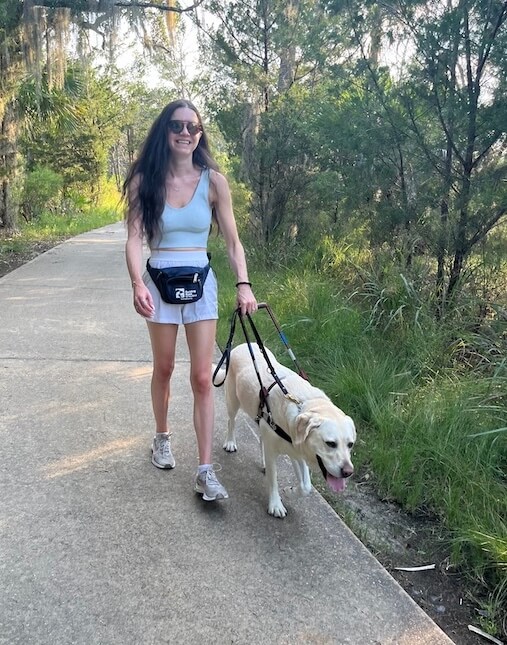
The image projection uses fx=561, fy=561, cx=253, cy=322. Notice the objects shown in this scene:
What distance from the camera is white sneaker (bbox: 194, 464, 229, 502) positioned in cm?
286

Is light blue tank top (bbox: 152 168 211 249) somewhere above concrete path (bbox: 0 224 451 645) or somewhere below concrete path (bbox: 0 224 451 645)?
above

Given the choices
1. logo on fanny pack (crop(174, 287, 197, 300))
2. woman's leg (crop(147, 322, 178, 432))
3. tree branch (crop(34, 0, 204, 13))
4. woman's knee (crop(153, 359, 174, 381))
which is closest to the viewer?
logo on fanny pack (crop(174, 287, 197, 300))

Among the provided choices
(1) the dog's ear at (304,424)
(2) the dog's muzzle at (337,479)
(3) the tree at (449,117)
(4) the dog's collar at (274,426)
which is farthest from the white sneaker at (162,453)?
(3) the tree at (449,117)

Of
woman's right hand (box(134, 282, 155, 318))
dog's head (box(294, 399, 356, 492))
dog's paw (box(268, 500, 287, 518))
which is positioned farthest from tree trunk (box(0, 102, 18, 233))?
dog's head (box(294, 399, 356, 492))

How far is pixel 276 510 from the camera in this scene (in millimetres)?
2850

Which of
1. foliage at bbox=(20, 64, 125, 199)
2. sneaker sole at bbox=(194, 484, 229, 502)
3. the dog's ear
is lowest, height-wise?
sneaker sole at bbox=(194, 484, 229, 502)

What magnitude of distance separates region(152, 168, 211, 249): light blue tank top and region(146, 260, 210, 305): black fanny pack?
0.13m

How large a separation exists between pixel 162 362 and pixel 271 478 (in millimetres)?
840

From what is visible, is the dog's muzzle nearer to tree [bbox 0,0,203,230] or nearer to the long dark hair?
the long dark hair

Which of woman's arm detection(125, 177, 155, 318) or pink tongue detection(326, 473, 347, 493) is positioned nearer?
pink tongue detection(326, 473, 347, 493)

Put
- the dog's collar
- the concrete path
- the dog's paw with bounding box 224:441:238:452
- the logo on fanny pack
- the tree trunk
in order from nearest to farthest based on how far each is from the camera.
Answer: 1. the concrete path
2. the dog's collar
3. the logo on fanny pack
4. the dog's paw with bounding box 224:441:238:452
5. the tree trunk

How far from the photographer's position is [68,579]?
2.30m

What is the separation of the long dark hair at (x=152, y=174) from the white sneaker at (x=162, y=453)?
1.16 metres

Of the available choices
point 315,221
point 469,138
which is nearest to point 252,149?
point 315,221
